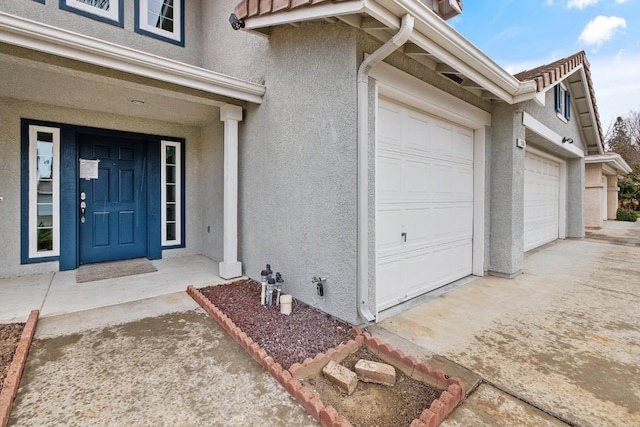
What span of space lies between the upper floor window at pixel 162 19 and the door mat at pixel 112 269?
463cm

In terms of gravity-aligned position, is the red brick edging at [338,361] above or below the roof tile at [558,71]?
below

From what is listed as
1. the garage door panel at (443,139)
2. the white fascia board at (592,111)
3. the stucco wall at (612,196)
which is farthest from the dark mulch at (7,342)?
the stucco wall at (612,196)

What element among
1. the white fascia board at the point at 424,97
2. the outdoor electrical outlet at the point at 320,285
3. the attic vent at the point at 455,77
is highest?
the attic vent at the point at 455,77

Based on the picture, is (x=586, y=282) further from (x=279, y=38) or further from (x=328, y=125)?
(x=279, y=38)

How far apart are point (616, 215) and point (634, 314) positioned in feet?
65.4

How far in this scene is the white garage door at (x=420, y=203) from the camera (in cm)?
382

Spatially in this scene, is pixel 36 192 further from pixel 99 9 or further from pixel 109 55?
pixel 99 9

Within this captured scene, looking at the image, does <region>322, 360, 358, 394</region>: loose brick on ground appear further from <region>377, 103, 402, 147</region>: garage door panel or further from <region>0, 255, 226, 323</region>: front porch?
<region>0, 255, 226, 323</region>: front porch

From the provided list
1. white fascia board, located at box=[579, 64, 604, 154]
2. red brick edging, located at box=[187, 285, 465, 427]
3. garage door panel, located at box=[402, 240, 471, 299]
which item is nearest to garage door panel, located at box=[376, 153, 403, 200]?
garage door panel, located at box=[402, 240, 471, 299]

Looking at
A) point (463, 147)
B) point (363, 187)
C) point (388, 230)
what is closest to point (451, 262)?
point (388, 230)

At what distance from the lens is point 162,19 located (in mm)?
6219

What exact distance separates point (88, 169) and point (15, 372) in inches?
181

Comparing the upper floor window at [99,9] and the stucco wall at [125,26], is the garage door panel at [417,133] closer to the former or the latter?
the stucco wall at [125,26]

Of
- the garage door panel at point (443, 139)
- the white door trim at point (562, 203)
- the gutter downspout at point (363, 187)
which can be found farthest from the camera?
the white door trim at point (562, 203)
